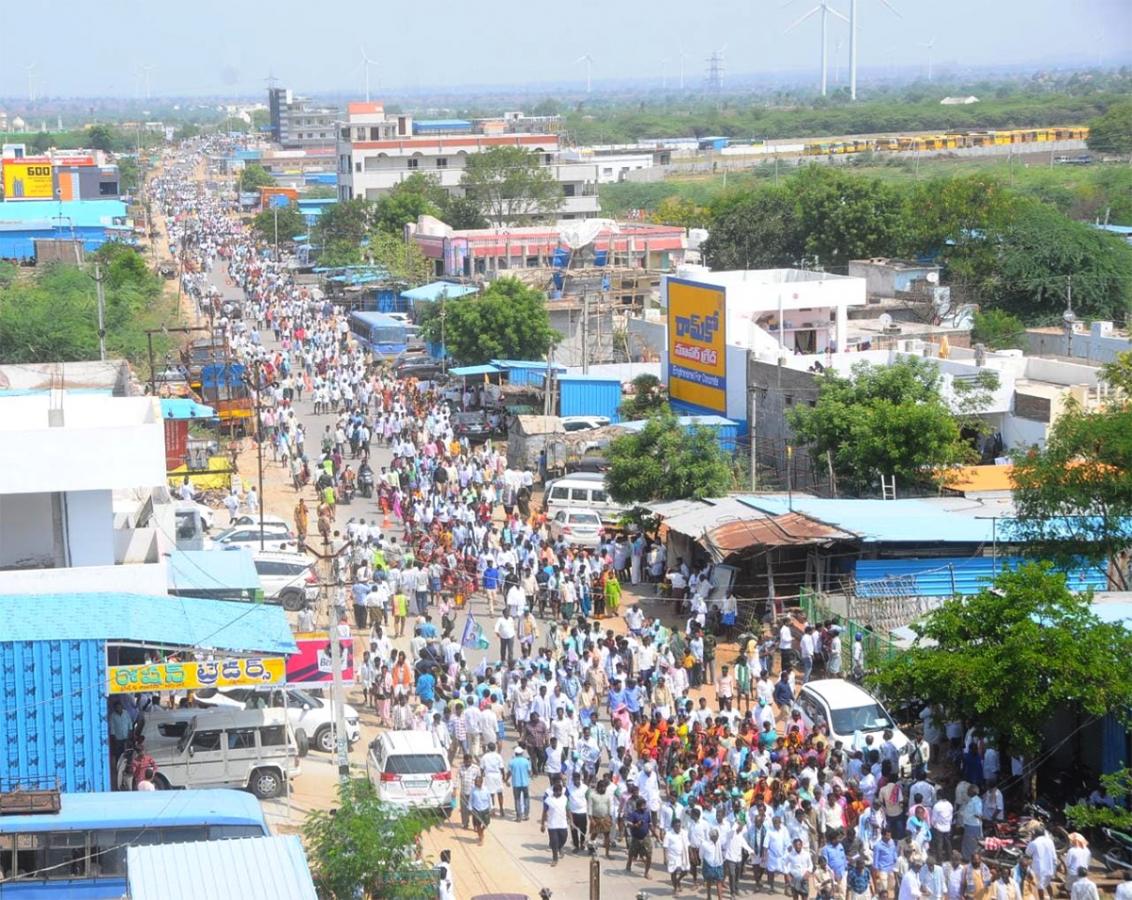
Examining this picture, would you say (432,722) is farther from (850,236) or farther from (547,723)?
(850,236)

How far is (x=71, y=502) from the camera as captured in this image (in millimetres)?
16219

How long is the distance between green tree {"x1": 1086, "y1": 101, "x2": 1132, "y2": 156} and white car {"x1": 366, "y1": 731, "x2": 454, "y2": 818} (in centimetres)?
9015

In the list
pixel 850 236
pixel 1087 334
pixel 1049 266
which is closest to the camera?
pixel 1087 334

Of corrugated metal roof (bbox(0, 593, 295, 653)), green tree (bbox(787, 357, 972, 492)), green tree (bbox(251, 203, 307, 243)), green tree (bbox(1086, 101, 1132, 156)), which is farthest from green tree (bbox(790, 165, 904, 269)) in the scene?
green tree (bbox(1086, 101, 1132, 156))

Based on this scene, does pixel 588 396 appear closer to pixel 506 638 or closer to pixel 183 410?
pixel 183 410

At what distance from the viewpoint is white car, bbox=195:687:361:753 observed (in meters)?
16.2

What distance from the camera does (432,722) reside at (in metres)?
15.7

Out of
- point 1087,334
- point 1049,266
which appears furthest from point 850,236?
point 1087,334

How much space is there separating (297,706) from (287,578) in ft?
16.7

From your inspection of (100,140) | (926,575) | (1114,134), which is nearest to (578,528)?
(926,575)

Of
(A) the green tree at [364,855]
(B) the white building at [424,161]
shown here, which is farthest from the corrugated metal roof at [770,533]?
(B) the white building at [424,161]

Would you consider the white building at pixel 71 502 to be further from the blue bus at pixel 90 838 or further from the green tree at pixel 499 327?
the green tree at pixel 499 327

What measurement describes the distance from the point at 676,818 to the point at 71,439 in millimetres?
6695

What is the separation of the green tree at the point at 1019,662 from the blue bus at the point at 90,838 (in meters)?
5.55
